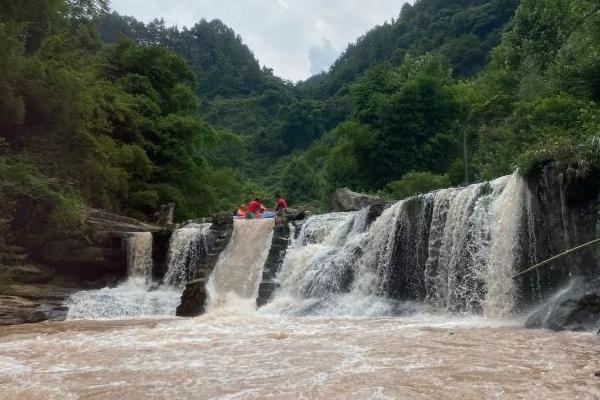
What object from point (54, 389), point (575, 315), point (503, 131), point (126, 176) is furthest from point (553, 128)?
point (126, 176)

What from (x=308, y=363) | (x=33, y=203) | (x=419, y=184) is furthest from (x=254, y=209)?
(x=308, y=363)

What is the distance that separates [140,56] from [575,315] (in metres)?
23.4

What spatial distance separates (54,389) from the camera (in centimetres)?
530

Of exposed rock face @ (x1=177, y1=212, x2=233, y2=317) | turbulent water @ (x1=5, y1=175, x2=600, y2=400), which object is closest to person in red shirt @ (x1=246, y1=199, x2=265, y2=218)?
exposed rock face @ (x1=177, y1=212, x2=233, y2=317)

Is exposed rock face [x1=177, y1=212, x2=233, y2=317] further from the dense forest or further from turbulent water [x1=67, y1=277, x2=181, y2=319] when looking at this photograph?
the dense forest

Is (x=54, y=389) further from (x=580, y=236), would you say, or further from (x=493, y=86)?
(x=493, y=86)

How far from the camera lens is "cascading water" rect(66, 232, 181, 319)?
13383mm

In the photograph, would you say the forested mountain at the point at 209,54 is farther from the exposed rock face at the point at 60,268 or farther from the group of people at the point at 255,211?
the exposed rock face at the point at 60,268

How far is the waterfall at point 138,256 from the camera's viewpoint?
17.0 metres

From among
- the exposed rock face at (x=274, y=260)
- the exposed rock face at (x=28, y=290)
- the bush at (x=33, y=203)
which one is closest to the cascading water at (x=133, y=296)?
the exposed rock face at (x=28, y=290)

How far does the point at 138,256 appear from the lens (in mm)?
17094

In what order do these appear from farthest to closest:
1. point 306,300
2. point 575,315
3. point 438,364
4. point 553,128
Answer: point 553,128 < point 306,300 < point 575,315 < point 438,364

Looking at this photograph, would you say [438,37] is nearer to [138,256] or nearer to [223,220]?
[223,220]

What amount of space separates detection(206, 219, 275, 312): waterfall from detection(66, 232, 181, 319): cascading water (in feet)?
3.86
